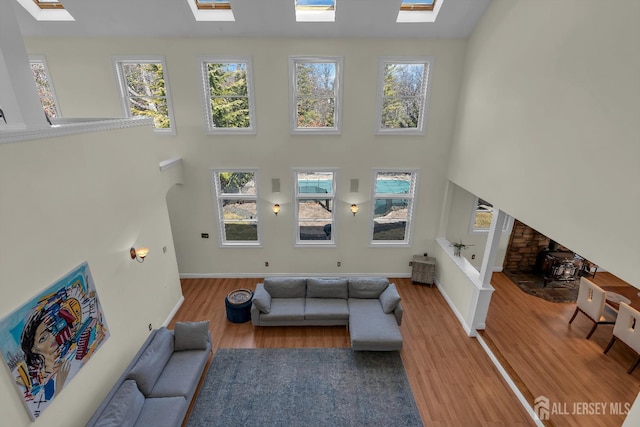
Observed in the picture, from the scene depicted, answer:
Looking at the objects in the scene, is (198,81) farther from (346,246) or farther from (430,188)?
(430,188)

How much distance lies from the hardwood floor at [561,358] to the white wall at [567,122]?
260 cm

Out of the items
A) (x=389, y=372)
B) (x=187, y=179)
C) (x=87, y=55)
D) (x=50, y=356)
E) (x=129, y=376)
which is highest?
(x=87, y=55)

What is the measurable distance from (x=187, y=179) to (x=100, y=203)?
10.0 ft

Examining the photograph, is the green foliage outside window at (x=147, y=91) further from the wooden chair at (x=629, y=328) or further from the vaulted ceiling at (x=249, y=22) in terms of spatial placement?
the wooden chair at (x=629, y=328)

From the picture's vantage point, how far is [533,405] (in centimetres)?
442

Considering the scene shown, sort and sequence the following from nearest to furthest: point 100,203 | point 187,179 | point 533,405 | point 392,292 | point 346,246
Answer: point 100,203, point 533,405, point 392,292, point 187,179, point 346,246

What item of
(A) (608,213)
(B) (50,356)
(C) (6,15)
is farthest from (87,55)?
(A) (608,213)

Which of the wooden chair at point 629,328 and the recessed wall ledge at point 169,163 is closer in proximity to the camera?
the wooden chair at point 629,328

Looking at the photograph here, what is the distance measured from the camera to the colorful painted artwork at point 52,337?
9.53ft

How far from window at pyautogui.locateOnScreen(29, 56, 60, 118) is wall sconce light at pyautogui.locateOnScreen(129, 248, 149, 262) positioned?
3.87 meters

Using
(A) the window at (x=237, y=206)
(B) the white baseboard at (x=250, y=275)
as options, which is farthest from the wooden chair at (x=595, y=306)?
(A) the window at (x=237, y=206)

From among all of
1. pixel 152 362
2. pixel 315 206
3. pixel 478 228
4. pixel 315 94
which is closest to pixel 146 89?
pixel 315 94

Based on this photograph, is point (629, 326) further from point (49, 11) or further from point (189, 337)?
point (49, 11)

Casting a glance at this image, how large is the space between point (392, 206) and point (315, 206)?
6.26ft
